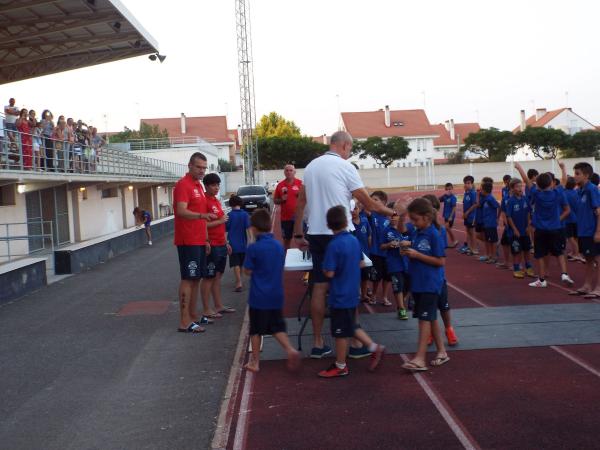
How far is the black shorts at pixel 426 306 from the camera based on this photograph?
664 cm

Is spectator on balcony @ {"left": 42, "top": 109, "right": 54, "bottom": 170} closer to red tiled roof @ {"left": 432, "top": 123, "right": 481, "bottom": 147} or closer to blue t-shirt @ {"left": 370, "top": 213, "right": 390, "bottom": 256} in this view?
blue t-shirt @ {"left": 370, "top": 213, "right": 390, "bottom": 256}

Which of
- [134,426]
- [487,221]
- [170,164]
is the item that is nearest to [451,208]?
[487,221]

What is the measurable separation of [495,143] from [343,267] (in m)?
73.8

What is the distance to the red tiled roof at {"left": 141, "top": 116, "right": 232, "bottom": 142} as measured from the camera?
97.5m

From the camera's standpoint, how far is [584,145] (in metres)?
73.6

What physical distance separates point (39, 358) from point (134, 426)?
2.90m

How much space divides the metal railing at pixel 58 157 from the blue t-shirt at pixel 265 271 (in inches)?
419

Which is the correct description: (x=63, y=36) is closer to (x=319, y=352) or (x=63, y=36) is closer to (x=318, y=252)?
(x=318, y=252)

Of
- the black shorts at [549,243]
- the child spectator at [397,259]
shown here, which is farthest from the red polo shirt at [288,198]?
the black shorts at [549,243]

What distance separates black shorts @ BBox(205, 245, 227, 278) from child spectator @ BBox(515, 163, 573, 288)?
4.93 metres

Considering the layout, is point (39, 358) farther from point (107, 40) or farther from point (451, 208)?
point (107, 40)

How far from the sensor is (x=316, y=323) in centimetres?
702

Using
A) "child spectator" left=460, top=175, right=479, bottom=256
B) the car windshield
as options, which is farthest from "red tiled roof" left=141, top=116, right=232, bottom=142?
"child spectator" left=460, top=175, right=479, bottom=256

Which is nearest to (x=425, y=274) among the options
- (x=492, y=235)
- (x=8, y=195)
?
(x=492, y=235)
